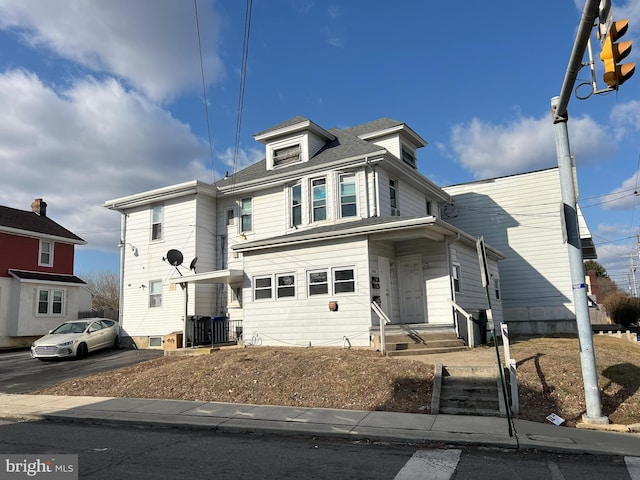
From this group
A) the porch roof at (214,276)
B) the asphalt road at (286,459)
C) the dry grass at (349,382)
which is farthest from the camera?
the porch roof at (214,276)

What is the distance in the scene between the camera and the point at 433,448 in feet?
22.6

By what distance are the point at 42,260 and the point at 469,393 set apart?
27.1 metres

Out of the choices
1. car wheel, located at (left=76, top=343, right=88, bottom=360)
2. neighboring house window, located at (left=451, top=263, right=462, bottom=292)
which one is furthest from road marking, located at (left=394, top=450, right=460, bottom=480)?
car wheel, located at (left=76, top=343, right=88, bottom=360)

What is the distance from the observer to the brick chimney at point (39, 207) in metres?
30.8

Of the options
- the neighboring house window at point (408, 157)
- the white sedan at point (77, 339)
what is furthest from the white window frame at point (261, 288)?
the neighboring house window at point (408, 157)

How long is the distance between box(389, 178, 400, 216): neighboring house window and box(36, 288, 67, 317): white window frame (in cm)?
2093

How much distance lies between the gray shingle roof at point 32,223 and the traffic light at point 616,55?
2871 centimetres

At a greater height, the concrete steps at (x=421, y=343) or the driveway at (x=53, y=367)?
the concrete steps at (x=421, y=343)

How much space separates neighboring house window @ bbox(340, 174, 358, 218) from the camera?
17594 mm

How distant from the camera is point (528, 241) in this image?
23.9 meters

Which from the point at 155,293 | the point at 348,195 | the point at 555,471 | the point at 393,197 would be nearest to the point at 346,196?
the point at 348,195

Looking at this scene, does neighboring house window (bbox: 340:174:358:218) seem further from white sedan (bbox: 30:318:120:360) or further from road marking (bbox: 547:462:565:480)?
road marking (bbox: 547:462:565:480)

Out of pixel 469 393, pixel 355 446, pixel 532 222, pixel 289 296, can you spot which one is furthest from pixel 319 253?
pixel 532 222

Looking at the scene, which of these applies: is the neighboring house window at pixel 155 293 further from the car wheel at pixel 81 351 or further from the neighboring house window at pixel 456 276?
the neighboring house window at pixel 456 276
